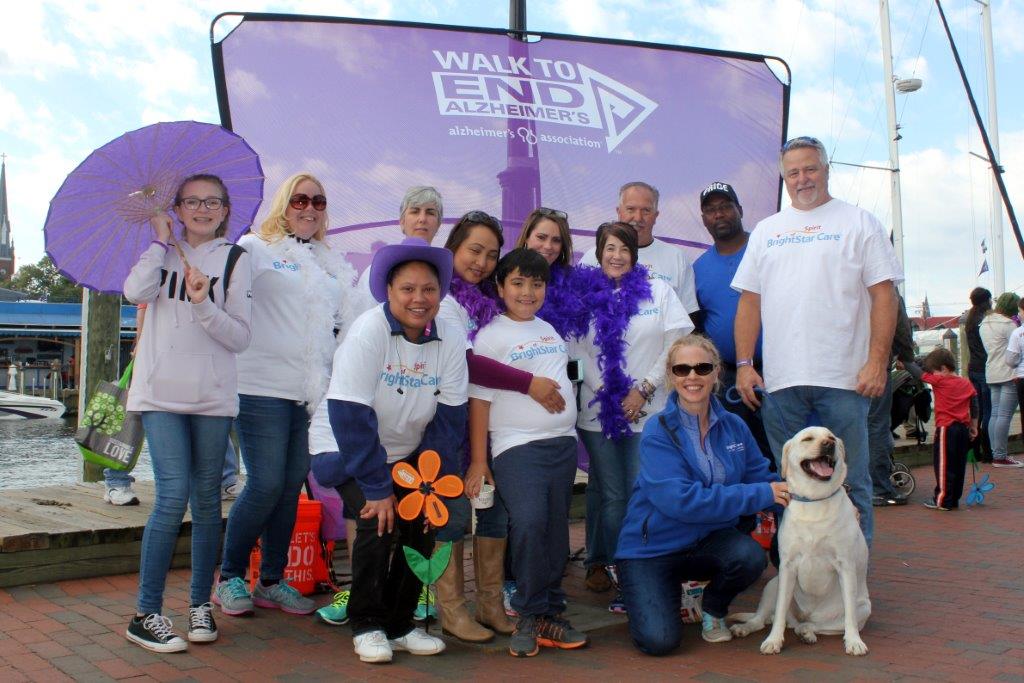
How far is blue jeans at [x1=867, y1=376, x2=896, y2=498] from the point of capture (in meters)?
7.45

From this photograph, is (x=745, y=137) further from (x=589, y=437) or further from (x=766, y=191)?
(x=589, y=437)

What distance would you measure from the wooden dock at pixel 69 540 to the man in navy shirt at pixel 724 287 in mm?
3042

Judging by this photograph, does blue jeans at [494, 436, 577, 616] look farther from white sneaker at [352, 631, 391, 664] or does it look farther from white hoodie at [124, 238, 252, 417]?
white hoodie at [124, 238, 252, 417]

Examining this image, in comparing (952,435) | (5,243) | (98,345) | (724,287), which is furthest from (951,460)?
(5,243)

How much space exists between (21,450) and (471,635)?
16.9m

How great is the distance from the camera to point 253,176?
4.15 meters

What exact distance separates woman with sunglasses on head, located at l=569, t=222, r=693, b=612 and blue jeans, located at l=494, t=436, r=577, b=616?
44cm

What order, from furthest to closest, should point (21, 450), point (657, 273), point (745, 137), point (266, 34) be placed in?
point (21, 450) → point (745, 137) → point (266, 34) → point (657, 273)

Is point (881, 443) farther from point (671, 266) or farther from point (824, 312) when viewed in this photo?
point (824, 312)

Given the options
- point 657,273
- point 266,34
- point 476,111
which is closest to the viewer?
point 657,273

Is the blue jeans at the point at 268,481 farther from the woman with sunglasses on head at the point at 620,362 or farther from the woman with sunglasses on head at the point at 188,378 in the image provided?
the woman with sunglasses on head at the point at 620,362

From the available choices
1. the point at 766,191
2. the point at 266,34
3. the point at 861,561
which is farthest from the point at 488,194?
the point at 861,561

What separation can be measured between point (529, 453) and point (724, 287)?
1.73 m

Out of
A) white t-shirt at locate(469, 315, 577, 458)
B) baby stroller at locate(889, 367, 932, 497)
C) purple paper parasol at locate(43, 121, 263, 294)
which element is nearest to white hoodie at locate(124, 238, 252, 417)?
purple paper parasol at locate(43, 121, 263, 294)
